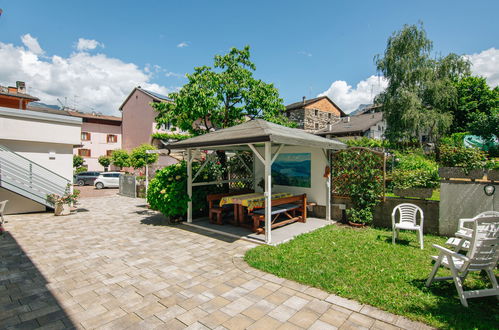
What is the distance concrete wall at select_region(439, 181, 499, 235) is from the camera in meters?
5.84

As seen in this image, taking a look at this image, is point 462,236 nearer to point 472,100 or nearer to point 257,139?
point 257,139

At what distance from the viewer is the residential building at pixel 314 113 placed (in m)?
35.4

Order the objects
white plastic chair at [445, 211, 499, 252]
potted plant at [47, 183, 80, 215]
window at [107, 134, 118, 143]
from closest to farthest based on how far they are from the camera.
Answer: white plastic chair at [445, 211, 499, 252] < potted plant at [47, 183, 80, 215] < window at [107, 134, 118, 143]

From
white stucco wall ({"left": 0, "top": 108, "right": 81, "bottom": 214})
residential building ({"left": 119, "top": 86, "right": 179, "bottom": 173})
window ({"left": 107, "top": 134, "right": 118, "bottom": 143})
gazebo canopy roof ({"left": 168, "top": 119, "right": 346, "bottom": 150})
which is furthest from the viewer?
window ({"left": 107, "top": 134, "right": 118, "bottom": 143})

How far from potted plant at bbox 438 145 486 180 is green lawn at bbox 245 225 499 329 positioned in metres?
1.64

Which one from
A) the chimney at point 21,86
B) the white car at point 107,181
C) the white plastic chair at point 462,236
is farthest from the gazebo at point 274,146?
the chimney at point 21,86

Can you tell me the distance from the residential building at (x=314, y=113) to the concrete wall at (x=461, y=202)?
28049 mm

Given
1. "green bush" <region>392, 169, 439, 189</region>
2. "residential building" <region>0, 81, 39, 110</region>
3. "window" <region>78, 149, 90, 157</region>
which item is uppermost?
"residential building" <region>0, 81, 39, 110</region>

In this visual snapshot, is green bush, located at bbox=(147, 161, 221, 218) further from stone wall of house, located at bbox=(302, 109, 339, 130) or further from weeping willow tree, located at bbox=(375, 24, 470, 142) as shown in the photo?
stone wall of house, located at bbox=(302, 109, 339, 130)

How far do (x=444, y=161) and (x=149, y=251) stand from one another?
7.58 meters

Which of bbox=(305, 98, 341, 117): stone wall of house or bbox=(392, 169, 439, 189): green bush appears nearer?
bbox=(392, 169, 439, 189): green bush

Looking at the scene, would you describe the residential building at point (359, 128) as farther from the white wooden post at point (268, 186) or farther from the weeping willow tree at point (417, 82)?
the white wooden post at point (268, 186)

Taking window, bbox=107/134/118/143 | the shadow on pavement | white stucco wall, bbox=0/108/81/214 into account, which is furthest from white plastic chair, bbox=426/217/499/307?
window, bbox=107/134/118/143

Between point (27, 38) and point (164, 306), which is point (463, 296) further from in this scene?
point (27, 38)
